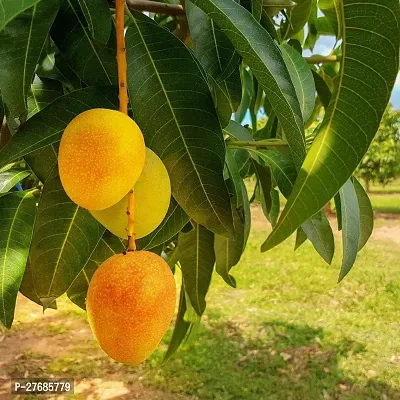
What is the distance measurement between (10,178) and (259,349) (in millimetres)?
2952

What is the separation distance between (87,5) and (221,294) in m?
4.51

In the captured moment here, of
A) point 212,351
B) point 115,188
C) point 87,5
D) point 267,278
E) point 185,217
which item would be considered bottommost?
point 267,278

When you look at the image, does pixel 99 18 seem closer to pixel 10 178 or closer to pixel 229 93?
pixel 229 93

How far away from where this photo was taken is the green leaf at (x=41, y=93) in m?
0.67

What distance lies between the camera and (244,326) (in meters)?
4.02

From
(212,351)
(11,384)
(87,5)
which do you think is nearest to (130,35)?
(87,5)

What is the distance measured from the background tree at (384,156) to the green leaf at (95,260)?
1084 centimetres

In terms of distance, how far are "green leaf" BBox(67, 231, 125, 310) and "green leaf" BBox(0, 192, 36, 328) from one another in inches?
2.9

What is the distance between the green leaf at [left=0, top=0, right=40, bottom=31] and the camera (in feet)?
0.95

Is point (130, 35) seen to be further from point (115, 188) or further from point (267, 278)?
point (267, 278)

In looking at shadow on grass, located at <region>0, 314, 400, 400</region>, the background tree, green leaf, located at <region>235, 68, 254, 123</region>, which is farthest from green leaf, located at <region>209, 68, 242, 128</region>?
the background tree

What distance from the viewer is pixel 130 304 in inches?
15.5

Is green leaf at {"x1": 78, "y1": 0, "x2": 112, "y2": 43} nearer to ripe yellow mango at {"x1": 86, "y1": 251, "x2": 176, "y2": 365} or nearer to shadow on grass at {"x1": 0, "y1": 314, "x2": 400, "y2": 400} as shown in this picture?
ripe yellow mango at {"x1": 86, "y1": 251, "x2": 176, "y2": 365}

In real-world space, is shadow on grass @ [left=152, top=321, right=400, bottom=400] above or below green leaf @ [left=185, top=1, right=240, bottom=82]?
below
